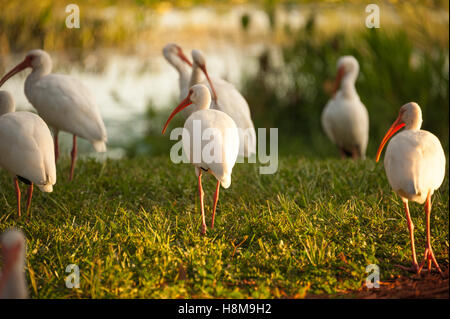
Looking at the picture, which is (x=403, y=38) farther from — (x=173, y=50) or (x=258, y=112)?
(x=173, y=50)

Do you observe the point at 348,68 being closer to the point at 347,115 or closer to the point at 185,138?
the point at 347,115

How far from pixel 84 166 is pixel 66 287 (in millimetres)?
2441

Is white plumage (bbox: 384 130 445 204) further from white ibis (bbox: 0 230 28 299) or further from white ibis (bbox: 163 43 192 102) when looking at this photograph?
white ibis (bbox: 163 43 192 102)

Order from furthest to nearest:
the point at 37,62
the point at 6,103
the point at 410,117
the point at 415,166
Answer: the point at 37,62 < the point at 6,103 < the point at 410,117 < the point at 415,166

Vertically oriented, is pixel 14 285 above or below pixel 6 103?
below

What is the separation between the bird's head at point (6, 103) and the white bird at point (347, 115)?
3.87 m

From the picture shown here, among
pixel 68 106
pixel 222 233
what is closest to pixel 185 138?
pixel 222 233

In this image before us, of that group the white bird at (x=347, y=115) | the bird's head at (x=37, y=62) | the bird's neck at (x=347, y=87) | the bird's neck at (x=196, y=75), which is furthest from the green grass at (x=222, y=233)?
the bird's neck at (x=347, y=87)

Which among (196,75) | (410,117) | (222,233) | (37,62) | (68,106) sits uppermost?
(37,62)

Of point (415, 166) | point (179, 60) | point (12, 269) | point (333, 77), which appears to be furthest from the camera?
point (333, 77)

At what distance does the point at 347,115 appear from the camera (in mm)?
6570

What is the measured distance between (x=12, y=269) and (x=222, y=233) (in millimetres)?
1599

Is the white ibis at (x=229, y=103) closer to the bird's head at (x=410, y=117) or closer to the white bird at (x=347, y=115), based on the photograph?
the bird's head at (x=410, y=117)
